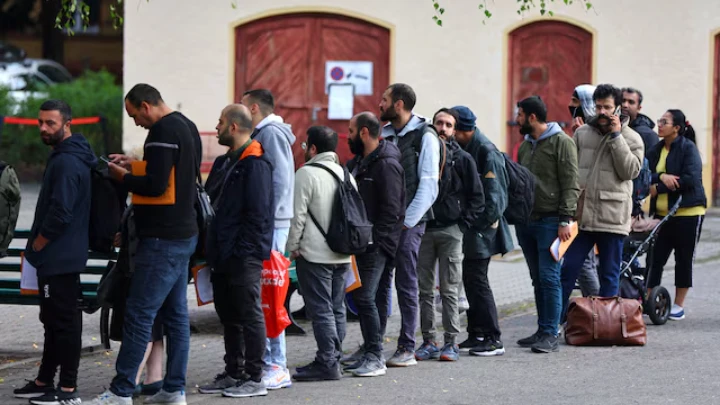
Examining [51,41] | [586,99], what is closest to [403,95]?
[586,99]

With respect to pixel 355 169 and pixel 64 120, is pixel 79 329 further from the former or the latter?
pixel 355 169

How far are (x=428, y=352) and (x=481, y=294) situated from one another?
0.58 metres

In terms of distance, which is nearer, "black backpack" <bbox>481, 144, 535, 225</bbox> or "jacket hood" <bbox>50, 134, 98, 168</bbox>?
"jacket hood" <bbox>50, 134, 98, 168</bbox>

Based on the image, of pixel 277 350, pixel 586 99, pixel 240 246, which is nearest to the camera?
pixel 240 246

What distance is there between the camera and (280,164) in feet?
25.5

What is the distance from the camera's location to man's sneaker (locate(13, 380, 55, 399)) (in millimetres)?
7422

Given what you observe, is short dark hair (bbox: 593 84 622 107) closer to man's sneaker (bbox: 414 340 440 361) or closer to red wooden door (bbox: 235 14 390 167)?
man's sneaker (bbox: 414 340 440 361)

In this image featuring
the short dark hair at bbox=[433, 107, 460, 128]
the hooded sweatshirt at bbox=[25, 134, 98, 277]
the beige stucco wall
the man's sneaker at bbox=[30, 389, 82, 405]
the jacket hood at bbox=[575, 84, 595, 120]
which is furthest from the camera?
the beige stucco wall

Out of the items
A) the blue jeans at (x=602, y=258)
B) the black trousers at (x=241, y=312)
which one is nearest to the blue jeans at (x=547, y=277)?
the blue jeans at (x=602, y=258)

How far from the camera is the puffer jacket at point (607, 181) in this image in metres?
9.31

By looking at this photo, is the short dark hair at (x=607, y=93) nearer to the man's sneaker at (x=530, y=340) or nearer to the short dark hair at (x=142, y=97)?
the man's sneaker at (x=530, y=340)

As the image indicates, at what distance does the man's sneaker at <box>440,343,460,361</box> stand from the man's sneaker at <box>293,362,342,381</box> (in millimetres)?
1025

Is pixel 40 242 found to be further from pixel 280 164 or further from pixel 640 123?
pixel 640 123

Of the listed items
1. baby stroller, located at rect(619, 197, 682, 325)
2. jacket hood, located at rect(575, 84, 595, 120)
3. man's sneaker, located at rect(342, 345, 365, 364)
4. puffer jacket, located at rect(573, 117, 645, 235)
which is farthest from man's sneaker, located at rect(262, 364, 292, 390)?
jacket hood, located at rect(575, 84, 595, 120)
